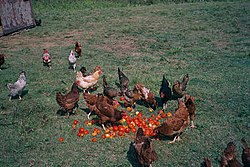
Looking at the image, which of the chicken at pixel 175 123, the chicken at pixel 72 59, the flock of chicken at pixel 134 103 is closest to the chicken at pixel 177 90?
the flock of chicken at pixel 134 103

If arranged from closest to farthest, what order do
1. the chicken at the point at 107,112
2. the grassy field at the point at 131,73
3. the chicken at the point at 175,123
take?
1. the chicken at the point at 175,123
2. the grassy field at the point at 131,73
3. the chicken at the point at 107,112

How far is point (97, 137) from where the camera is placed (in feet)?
Result: 23.1

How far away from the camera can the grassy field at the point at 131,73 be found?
648cm

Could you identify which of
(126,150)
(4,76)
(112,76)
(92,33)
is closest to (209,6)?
(92,33)

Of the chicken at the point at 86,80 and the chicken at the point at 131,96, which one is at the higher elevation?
the chicken at the point at 86,80

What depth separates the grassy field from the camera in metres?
6.48

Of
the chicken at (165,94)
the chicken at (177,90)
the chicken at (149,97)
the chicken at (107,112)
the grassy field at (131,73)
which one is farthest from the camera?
the chicken at (177,90)

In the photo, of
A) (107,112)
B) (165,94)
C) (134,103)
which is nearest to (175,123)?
(165,94)

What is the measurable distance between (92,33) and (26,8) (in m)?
5.56

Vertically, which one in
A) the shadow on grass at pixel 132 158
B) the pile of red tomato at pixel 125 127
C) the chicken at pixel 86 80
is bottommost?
the shadow on grass at pixel 132 158

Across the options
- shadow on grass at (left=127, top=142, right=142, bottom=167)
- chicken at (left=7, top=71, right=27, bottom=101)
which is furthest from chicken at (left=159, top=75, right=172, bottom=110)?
chicken at (left=7, top=71, right=27, bottom=101)

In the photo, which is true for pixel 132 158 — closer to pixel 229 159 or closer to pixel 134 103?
pixel 229 159

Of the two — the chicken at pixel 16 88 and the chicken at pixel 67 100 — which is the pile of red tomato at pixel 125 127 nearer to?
the chicken at pixel 67 100

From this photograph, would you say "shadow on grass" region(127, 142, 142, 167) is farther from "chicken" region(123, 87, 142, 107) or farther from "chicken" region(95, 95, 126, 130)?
"chicken" region(123, 87, 142, 107)
